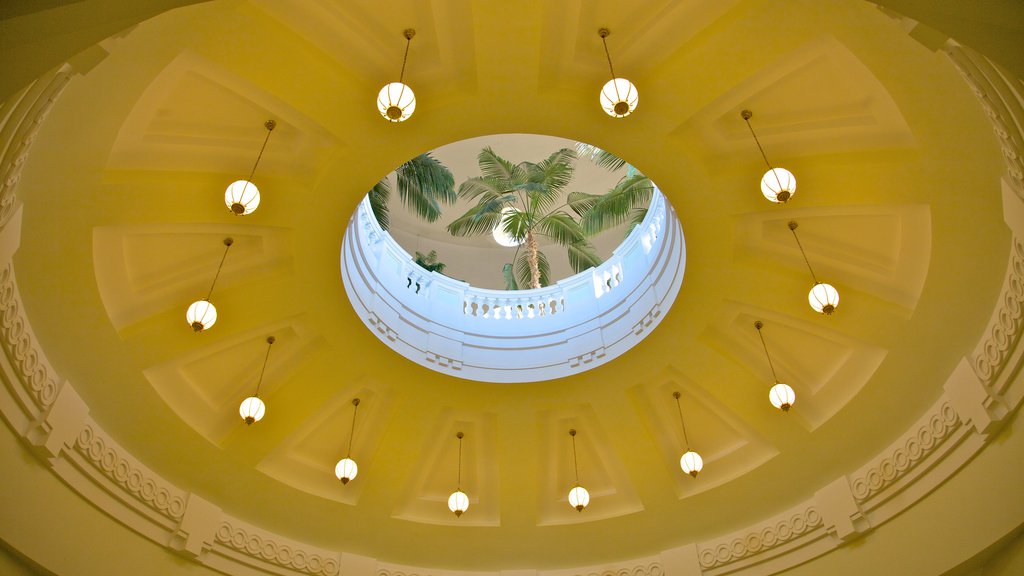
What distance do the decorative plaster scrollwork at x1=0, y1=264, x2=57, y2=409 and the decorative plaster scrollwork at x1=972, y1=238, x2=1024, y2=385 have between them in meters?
10.00

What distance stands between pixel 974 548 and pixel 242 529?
884 cm

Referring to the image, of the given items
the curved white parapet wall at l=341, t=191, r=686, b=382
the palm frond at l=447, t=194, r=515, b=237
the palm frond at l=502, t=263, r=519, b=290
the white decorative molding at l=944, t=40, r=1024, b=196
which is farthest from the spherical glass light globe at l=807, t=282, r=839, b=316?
the palm frond at l=502, t=263, r=519, b=290

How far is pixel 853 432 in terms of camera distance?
9.41 meters

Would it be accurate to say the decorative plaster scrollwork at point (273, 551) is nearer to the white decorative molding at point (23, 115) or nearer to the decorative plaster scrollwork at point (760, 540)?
the decorative plaster scrollwork at point (760, 540)

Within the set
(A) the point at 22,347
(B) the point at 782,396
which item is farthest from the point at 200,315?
(B) the point at 782,396

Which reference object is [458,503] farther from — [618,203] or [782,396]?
[618,203]

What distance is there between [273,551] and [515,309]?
197 inches

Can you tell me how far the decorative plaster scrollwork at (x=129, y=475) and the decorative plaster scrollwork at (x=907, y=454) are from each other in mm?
8700

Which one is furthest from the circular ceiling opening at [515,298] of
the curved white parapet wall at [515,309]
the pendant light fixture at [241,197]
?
the pendant light fixture at [241,197]

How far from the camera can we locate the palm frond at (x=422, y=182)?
12367 millimetres

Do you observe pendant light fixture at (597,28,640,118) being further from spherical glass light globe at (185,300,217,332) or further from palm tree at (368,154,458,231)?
palm tree at (368,154,458,231)

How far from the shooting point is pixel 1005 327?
7.43m

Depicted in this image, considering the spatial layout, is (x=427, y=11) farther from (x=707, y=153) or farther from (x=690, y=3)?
(x=707, y=153)

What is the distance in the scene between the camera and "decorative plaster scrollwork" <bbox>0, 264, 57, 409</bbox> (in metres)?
7.09
